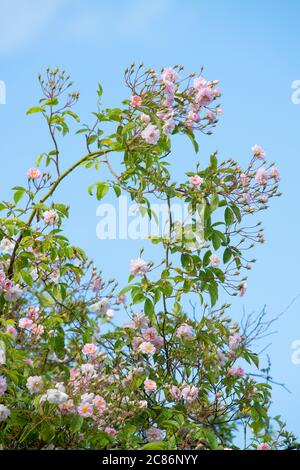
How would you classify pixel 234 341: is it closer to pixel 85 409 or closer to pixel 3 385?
pixel 85 409

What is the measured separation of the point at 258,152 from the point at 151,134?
0.57 metres

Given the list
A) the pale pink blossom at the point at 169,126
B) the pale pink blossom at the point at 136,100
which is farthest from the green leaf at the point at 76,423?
the pale pink blossom at the point at 136,100

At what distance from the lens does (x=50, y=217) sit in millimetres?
3893

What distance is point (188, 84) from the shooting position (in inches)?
163

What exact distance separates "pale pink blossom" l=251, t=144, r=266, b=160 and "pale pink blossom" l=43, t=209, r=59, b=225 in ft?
3.35

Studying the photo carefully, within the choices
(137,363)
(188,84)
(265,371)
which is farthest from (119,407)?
(188,84)

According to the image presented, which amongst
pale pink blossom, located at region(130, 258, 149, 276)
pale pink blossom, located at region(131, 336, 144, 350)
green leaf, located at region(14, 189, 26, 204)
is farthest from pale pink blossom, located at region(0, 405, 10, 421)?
green leaf, located at region(14, 189, 26, 204)

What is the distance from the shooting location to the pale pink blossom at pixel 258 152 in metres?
4.14

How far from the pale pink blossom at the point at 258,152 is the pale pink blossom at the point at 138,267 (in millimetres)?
801

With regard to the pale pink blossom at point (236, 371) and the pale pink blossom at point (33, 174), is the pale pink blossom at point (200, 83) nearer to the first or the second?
the pale pink blossom at point (33, 174)

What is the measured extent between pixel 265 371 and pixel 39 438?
4.51 ft

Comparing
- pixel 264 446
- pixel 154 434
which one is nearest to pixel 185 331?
pixel 154 434

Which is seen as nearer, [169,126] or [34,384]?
Result: [34,384]

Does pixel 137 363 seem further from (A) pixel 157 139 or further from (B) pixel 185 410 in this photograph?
(A) pixel 157 139
